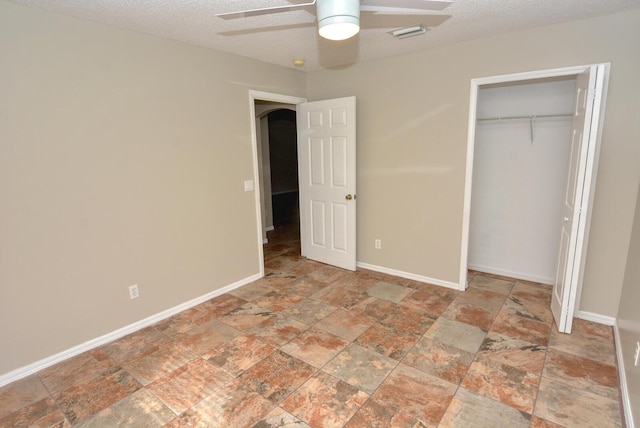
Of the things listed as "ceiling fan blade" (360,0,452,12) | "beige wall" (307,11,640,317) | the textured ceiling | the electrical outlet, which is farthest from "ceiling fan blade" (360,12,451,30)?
the electrical outlet

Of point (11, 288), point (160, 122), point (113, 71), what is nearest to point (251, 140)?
point (160, 122)

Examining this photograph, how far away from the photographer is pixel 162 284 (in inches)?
120

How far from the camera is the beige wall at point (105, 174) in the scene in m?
2.20

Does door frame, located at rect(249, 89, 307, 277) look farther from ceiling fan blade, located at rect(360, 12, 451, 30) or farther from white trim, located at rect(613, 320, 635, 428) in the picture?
white trim, located at rect(613, 320, 635, 428)

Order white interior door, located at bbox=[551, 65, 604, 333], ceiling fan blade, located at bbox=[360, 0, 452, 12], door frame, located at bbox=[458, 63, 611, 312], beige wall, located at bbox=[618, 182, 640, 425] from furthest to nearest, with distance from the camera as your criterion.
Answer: door frame, located at bbox=[458, 63, 611, 312]
white interior door, located at bbox=[551, 65, 604, 333]
beige wall, located at bbox=[618, 182, 640, 425]
ceiling fan blade, located at bbox=[360, 0, 452, 12]

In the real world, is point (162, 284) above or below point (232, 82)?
below

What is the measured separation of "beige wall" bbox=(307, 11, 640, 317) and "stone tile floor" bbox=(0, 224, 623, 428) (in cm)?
61

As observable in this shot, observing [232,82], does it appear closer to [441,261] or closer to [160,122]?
[160,122]

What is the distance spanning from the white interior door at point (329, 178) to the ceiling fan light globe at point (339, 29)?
2016 mm

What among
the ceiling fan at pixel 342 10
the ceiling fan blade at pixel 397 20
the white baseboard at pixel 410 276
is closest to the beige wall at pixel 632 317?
the white baseboard at pixel 410 276

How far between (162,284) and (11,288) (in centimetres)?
103

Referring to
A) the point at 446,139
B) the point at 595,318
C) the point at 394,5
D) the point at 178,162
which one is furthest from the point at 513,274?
the point at 178,162

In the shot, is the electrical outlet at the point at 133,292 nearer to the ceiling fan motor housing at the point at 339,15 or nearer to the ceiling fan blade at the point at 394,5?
the ceiling fan motor housing at the point at 339,15

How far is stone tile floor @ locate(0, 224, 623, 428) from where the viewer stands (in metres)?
1.93
